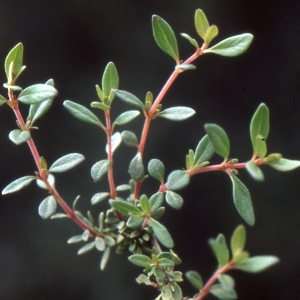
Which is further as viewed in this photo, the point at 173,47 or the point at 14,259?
the point at 14,259

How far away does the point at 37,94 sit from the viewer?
2.08 feet

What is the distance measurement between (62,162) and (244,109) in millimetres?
837

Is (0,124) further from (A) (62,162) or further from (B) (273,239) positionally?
(B) (273,239)

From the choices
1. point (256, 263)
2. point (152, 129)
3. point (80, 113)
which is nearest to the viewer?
point (256, 263)

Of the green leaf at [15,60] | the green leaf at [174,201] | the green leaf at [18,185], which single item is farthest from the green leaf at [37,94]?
the green leaf at [174,201]

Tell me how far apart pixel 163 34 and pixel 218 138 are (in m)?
0.23

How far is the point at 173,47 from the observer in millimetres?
684

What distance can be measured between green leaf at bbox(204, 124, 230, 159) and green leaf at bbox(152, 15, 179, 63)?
21 cm

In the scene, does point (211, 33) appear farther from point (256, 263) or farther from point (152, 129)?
point (152, 129)

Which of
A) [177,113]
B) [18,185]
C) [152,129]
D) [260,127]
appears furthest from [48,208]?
[152,129]

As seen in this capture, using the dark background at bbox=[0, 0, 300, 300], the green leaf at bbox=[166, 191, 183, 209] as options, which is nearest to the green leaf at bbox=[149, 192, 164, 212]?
the green leaf at bbox=[166, 191, 183, 209]

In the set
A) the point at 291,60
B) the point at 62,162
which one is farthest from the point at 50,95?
the point at 291,60

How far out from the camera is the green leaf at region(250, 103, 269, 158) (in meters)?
0.58

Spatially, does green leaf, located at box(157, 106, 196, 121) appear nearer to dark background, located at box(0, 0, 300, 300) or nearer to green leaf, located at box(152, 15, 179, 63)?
green leaf, located at box(152, 15, 179, 63)
